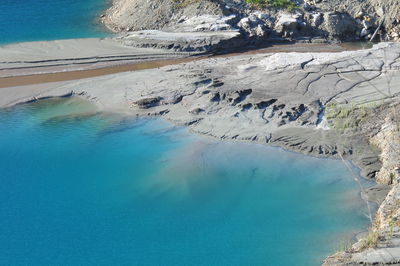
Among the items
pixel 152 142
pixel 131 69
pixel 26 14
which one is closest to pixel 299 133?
pixel 152 142

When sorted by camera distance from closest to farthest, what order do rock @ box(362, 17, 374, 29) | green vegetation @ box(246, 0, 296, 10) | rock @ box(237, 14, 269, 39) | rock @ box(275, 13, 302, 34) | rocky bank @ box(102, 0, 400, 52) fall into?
rocky bank @ box(102, 0, 400, 52) < rock @ box(237, 14, 269, 39) < rock @ box(275, 13, 302, 34) < rock @ box(362, 17, 374, 29) < green vegetation @ box(246, 0, 296, 10)

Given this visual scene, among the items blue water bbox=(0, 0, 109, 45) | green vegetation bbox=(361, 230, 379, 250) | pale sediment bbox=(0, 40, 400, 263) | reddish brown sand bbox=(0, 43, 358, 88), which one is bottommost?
green vegetation bbox=(361, 230, 379, 250)

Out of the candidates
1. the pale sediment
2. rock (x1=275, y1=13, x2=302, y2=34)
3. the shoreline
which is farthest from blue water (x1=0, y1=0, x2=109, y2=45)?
rock (x1=275, y1=13, x2=302, y2=34)

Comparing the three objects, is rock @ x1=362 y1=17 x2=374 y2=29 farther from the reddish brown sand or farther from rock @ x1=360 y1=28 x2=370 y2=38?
the reddish brown sand

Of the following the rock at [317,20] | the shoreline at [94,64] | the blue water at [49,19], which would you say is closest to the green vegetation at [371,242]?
the shoreline at [94,64]

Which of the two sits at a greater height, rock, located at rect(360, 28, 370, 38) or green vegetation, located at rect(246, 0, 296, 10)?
green vegetation, located at rect(246, 0, 296, 10)
